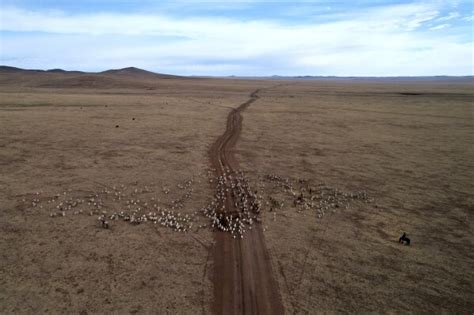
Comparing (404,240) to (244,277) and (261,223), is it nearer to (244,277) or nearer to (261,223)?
(261,223)

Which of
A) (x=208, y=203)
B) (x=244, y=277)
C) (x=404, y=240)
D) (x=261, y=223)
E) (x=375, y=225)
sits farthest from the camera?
(x=208, y=203)

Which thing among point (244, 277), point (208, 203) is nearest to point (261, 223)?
point (208, 203)

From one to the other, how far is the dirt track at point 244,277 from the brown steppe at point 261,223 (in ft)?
1.03

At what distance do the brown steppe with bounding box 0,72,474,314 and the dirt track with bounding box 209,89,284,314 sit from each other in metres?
0.31

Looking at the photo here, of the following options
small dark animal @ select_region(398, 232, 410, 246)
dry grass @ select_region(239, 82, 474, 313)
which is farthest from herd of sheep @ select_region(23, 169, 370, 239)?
small dark animal @ select_region(398, 232, 410, 246)

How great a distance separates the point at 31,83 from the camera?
10669 cm

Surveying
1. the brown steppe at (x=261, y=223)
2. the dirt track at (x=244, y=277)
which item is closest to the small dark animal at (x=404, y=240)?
the brown steppe at (x=261, y=223)

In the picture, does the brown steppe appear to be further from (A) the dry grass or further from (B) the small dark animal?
(B) the small dark animal

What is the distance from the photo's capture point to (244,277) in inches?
477

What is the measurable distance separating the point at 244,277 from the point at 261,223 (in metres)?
4.11

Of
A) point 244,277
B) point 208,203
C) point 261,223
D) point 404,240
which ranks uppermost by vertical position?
point 208,203

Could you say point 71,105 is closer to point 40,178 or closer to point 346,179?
point 40,178

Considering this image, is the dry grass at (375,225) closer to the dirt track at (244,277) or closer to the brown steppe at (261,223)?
the brown steppe at (261,223)

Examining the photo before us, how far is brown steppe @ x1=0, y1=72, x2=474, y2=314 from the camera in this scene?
11250 mm
